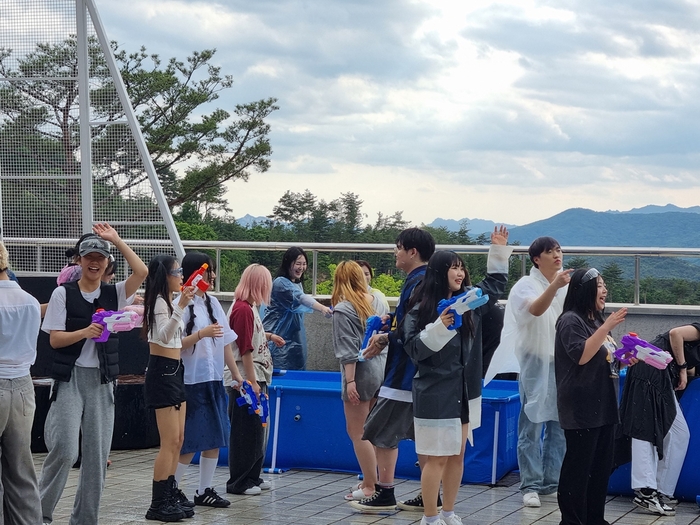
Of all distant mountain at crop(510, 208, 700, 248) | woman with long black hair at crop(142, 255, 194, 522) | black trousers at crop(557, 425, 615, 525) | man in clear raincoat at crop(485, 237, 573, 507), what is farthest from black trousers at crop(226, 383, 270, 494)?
distant mountain at crop(510, 208, 700, 248)

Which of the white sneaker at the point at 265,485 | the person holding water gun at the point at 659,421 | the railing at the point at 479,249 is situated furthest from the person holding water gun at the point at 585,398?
the railing at the point at 479,249

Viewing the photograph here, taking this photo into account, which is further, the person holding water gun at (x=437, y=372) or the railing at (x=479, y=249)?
the railing at (x=479, y=249)

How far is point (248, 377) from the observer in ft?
23.1

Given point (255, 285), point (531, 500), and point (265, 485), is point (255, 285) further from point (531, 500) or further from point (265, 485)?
point (531, 500)

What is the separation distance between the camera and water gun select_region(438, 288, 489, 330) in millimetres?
5293

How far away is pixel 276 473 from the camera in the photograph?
315 inches

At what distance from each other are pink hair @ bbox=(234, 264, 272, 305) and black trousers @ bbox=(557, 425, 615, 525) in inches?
102

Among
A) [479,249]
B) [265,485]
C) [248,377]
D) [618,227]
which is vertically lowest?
[265,485]

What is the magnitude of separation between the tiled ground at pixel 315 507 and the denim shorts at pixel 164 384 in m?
0.86

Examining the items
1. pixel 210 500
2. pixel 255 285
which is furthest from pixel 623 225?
pixel 210 500

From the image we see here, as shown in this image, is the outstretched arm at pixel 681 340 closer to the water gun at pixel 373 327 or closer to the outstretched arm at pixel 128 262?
the water gun at pixel 373 327

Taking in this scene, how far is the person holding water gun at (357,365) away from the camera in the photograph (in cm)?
682

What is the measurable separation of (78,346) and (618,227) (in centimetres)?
1155

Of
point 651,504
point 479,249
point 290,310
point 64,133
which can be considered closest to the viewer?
point 651,504
